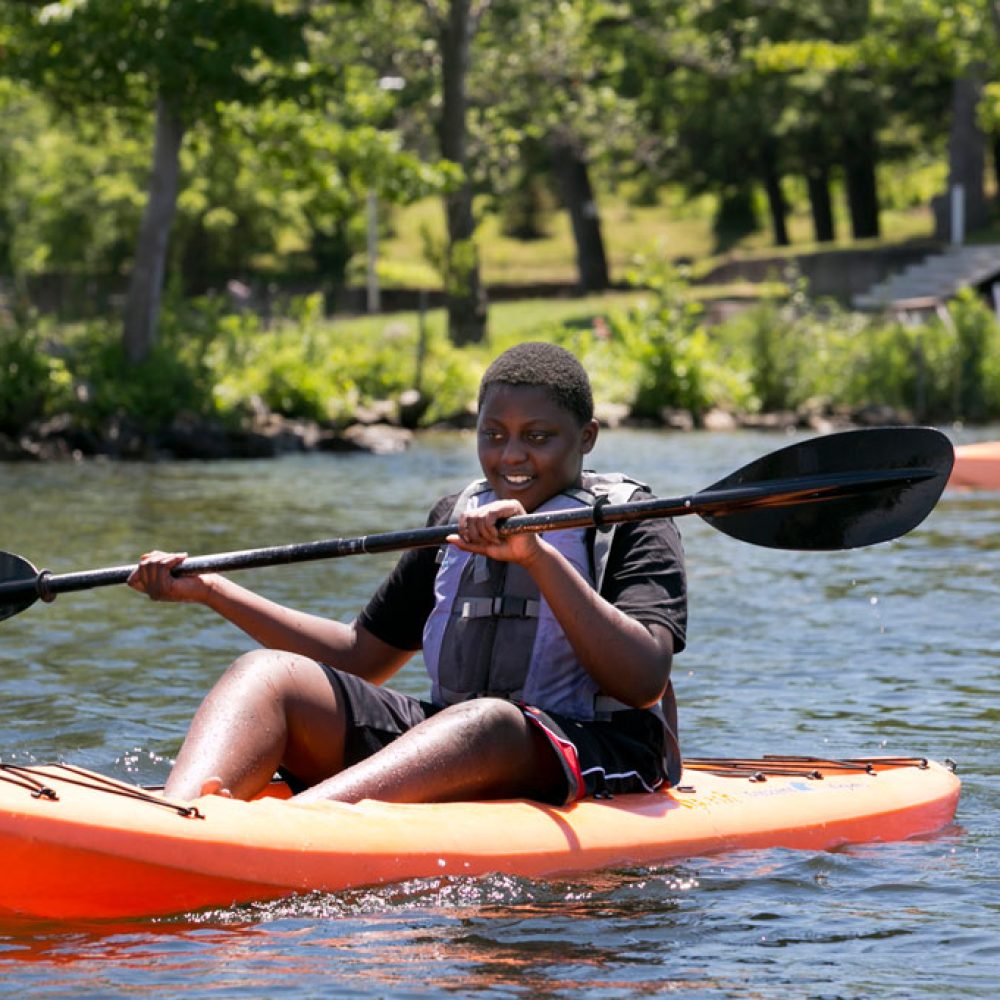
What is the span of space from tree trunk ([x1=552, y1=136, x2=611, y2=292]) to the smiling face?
1092 inches

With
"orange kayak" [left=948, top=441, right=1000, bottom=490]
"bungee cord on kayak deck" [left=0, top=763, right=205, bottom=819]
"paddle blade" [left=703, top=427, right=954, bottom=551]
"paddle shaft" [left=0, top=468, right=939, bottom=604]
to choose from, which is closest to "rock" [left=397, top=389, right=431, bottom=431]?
"orange kayak" [left=948, top=441, right=1000, bottom=490]

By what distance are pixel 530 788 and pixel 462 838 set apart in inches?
10.0

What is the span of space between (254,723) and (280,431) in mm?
13797

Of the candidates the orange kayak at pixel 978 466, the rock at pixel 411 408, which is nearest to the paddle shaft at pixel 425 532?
the orange kayak at pixel 978 466

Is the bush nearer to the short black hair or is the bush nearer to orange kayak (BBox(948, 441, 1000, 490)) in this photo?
orange kayak (BBox(948, 441, 1000, 490))

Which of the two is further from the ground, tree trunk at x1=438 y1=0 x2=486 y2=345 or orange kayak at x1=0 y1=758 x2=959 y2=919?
tree trunk at x1=438 y1=0 x2=486 y2=345

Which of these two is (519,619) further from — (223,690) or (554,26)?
(554,26)

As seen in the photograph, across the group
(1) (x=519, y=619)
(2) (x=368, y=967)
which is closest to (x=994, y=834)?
(1) (x=519, y=619)

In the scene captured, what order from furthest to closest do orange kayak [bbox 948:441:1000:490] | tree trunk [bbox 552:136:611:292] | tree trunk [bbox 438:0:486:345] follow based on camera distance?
tree trunk [bbox 552:136:611:292] < tree trunk [bbox 438:0:486:345] < orange kayak [bbox 948:441:1000:490]

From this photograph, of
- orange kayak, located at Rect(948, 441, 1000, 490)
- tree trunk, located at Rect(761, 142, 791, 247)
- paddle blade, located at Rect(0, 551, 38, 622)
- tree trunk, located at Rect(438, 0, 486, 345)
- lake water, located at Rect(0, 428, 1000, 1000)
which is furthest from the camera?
tree trunk, located at Rect(761, 142, 791, 247)

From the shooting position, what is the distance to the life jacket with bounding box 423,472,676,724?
4.05 metres

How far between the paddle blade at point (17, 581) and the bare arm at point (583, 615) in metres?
1.18

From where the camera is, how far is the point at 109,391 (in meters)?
16.7

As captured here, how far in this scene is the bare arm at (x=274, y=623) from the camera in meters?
4.20
